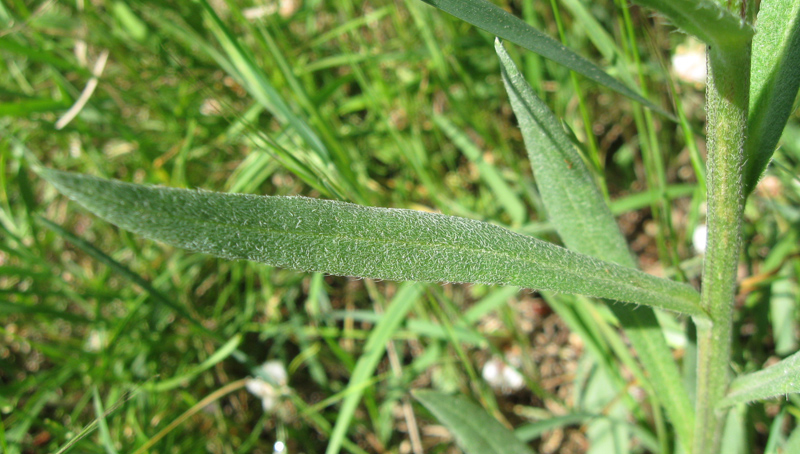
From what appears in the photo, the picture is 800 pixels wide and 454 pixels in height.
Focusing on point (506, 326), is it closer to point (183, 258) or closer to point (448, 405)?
point (448, 405)

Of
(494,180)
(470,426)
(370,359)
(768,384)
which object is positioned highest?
(768,384)

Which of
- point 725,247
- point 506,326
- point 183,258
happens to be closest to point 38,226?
point 183,258

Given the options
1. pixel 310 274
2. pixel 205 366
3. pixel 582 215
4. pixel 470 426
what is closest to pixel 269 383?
pixel 205 366

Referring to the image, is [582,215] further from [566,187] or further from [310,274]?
[310,274]

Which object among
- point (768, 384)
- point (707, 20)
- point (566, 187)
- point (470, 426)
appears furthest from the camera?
point (470, 426)

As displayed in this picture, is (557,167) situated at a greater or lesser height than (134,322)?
greater

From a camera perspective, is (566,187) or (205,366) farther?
(205,366)
